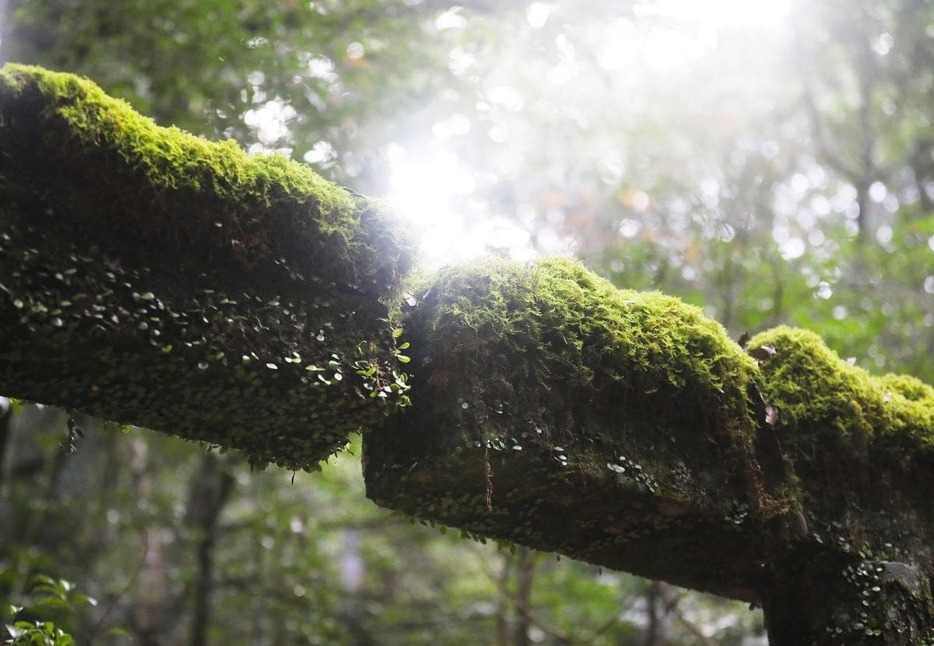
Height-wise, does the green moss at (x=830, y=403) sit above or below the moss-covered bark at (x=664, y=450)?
above

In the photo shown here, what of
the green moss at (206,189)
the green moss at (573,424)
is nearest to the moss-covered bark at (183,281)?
the green moss at (206,189)

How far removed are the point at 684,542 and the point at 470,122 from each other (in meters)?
3.69

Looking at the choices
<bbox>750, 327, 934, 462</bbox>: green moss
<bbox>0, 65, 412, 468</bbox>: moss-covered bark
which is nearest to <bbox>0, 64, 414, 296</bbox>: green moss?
<bbox>0, 65, 412, 468</bbox>: moss-covered bark

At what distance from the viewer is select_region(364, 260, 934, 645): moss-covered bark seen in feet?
8.09

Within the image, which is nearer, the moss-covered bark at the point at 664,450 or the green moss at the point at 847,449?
the moss-covered bark at the point at 664,450

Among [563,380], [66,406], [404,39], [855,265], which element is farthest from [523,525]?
[855,265]

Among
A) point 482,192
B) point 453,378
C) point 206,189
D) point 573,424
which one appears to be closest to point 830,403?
point 573,424

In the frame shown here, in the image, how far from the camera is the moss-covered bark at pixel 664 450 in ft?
8.09

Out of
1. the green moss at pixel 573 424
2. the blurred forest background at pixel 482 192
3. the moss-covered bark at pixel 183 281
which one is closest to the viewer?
the moss-covered bark at pixel 183 281

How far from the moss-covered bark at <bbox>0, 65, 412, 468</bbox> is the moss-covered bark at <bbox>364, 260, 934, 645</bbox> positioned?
26 cm

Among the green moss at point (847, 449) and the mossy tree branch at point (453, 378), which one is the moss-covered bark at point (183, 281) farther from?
the green moss at point (847, 449)

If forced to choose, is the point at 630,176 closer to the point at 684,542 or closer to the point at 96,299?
the point at 684,542

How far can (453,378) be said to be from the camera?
2441mm

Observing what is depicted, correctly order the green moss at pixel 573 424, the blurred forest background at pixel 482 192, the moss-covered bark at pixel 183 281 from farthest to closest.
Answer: the blurred forest background at pixel 482 192 → the green moss at pixel 573 424 → the moss-covered bark at pixel 183 281
